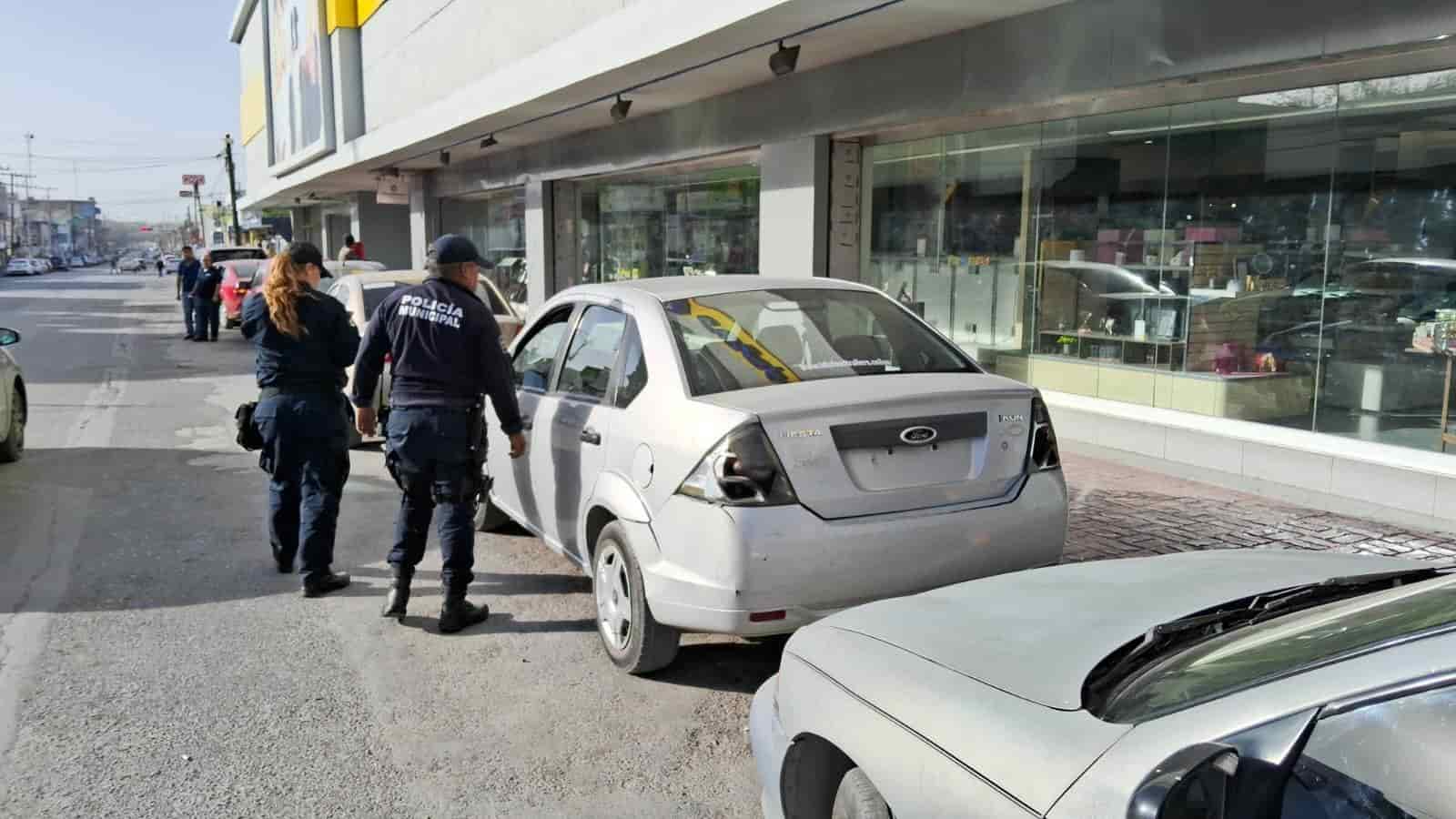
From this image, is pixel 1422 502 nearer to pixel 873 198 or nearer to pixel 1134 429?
pixel 1134 429

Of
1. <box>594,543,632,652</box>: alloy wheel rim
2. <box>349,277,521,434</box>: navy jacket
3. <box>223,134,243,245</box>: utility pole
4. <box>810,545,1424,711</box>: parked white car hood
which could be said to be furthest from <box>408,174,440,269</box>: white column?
<box>223,134,243,245</box>: utility pole

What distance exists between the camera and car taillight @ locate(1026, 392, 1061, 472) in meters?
4.42

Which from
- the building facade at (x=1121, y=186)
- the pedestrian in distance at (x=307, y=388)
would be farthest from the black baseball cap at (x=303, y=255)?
the building facade at (x=1121, y=186)

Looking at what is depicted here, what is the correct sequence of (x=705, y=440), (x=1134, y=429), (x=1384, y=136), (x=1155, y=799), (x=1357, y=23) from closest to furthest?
(x=1155, y=799) < (x=705, y=440) < (x=1357, y=23) < (x=1384, y=136) < (x=1134, y=429)

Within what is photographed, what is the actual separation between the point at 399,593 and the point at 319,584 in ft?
2.24

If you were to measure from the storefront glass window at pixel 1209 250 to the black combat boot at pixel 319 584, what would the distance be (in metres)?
6.48

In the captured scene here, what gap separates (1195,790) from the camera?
176cm

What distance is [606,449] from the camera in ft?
15.3

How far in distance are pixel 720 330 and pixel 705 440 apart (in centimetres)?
85

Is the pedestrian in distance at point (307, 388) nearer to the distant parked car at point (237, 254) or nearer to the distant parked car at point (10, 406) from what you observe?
the distant parked car at point (10, 406)

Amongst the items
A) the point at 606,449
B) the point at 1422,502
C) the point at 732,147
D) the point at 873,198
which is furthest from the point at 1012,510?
the point at 732,147

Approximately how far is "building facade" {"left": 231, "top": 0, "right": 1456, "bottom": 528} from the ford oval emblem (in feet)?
14.0

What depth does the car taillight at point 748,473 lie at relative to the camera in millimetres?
3957

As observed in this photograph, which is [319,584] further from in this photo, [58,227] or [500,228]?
[58,227]
